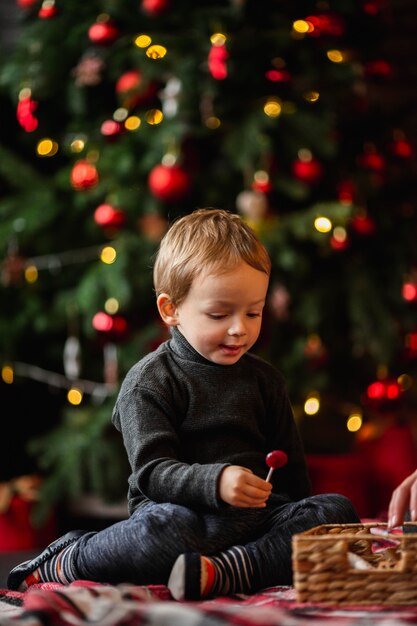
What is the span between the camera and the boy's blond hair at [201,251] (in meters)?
1.32

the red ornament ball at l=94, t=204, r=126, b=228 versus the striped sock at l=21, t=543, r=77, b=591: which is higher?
the red ornament ball at l=94, t=204, r=126, b=228

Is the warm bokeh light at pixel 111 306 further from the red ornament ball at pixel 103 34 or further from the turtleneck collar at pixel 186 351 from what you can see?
the turtleneck collar at pixel 186 351

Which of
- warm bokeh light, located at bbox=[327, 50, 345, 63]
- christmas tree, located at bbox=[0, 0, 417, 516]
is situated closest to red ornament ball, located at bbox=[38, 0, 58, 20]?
christmas tree, located at bbox=[0, 0, 417, 516]

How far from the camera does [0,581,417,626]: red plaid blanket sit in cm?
92

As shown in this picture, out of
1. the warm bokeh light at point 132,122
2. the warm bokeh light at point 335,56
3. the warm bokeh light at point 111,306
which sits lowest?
the warm bokeh light at point 111,306

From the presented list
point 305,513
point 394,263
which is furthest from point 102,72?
point 305,513

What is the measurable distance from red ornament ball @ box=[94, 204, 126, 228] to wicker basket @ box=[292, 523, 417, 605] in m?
1.35

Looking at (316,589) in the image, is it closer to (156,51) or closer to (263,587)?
(263,587)

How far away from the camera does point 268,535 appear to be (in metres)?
1.30

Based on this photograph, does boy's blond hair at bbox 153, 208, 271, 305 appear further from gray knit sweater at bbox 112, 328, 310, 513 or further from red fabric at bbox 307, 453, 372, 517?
red fabric at bbox 307, 453, 372, 517

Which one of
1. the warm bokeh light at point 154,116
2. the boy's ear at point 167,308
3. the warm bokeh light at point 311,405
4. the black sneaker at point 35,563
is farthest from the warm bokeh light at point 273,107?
the black sneaker at point 35,563

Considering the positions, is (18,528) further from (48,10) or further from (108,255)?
(48,10)

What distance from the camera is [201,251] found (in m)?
1.33

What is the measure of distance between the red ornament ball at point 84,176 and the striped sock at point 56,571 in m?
1.20
